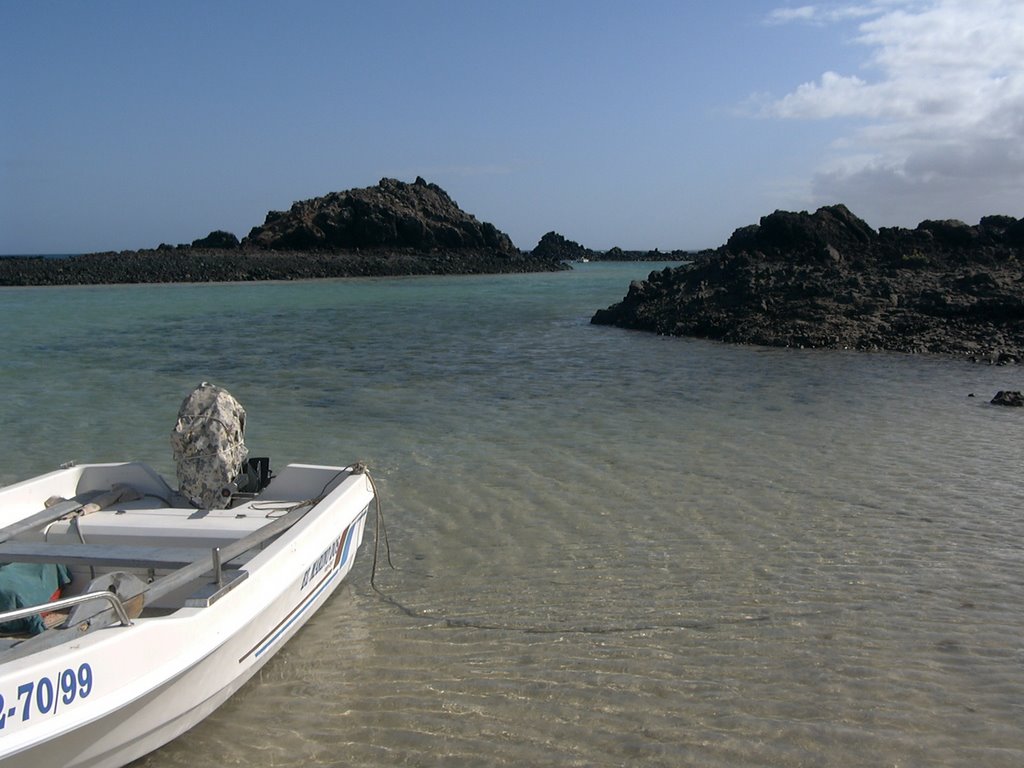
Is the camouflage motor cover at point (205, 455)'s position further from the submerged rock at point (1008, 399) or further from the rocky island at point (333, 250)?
the rocky island at point (333, 250)

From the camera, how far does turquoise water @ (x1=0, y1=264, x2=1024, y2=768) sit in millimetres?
4699

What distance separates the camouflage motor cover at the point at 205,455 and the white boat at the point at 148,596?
151 millimetres

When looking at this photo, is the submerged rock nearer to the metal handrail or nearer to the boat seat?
the boat seat

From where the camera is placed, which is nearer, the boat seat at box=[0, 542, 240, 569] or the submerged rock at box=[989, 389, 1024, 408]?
the boat seat at box=[0, 542, 240, 569]

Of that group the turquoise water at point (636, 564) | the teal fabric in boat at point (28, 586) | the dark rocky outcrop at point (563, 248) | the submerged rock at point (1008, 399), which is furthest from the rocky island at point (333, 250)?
the teal fabric in boat at point (28, 586)

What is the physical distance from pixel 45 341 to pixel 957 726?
2479 centimetres

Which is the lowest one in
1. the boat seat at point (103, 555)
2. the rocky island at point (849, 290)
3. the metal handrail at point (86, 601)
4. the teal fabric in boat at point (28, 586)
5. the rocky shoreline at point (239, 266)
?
the teal fabric in boat at point (28, 586)

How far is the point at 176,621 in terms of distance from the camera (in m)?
4.24

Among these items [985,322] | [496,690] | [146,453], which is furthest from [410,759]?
[985,322]

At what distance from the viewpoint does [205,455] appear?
22.4ft

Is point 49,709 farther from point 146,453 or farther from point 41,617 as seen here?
point 146,453

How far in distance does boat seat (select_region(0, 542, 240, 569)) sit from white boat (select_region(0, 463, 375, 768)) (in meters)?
0.01

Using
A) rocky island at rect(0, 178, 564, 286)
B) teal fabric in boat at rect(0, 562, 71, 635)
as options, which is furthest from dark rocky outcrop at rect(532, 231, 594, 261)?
teal fabric in boat at rect(0, 562, 71, 635)

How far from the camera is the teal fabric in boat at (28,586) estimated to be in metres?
4.88
